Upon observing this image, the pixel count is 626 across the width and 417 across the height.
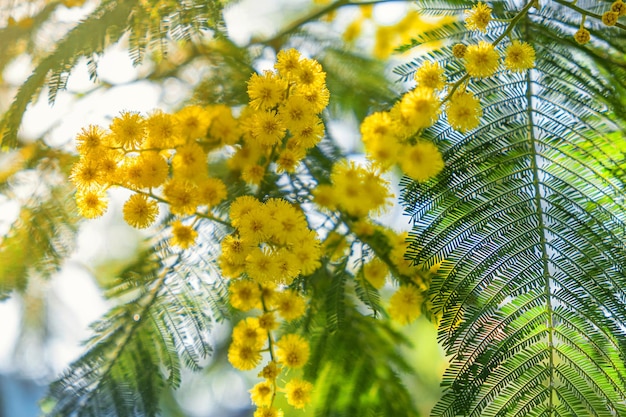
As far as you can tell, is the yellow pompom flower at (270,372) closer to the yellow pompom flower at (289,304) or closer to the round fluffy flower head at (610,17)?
the yellow pompom flower at (289,304)

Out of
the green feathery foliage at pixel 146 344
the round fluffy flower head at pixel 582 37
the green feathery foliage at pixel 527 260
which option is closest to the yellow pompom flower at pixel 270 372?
the green feathery foliage at pixel 146 344

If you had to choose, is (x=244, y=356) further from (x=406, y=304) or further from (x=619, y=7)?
(x=619, y=7)

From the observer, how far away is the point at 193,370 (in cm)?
103

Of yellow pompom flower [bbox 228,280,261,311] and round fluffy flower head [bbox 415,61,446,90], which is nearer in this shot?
round fluffy flower head [bbox 415,61,446,90]

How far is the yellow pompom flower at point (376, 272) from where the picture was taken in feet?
3.22

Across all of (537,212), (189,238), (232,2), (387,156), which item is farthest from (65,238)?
(537,212)

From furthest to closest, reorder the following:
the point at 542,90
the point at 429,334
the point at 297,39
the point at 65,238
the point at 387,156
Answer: the point at 429,334 → the point at 297,39 → the point at 65,238 → the point at 542,90 → the point at 387,156

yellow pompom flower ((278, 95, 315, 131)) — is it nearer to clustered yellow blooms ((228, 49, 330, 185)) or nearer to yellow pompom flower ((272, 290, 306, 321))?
clustered yellow blooms ((228, 49, 330, 185))

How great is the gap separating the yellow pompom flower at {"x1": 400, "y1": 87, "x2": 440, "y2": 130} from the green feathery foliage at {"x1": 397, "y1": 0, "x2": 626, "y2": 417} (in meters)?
0.07

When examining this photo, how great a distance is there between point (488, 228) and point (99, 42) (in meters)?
0.62

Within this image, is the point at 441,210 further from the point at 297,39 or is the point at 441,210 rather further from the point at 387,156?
the point at 297,39

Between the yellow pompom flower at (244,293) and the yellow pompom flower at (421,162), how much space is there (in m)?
0.32

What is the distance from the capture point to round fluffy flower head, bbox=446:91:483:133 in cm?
78

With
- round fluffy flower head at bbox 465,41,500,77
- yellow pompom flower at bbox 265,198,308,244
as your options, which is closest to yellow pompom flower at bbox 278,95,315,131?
yellow pompom flower at bbox 265,198,308,244
